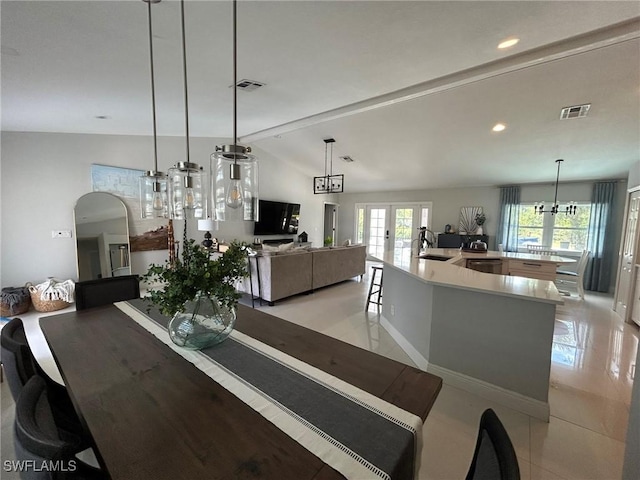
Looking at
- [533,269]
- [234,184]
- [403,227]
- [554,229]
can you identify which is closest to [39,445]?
[234,184]

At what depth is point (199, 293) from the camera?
51.8 inches

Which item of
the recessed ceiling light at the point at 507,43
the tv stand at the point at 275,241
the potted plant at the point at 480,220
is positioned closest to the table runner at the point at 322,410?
the recessed ceiling light at the point at 507,43

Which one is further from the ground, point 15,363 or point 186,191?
point 186,191

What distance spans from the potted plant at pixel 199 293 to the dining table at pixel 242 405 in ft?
0.31

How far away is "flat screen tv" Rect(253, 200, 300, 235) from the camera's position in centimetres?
699

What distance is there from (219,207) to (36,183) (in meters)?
4.52

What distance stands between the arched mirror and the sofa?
7.44 ft

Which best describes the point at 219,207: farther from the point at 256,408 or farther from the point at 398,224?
the point at 398,224

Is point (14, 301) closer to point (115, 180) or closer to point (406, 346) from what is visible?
point (115, 180)

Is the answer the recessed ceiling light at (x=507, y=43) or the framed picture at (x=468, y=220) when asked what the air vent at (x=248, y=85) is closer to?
the recessed ceiling light at (x=507, y=43)

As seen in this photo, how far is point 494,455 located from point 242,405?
2.56 ft

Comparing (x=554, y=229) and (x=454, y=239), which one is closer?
(x=554, y=229)

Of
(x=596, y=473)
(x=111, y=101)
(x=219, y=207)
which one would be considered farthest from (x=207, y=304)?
(x=111, y=101)

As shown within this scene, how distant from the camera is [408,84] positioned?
10.4 feet
